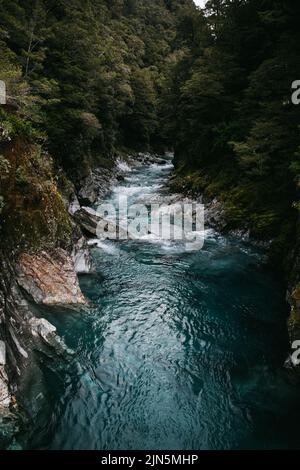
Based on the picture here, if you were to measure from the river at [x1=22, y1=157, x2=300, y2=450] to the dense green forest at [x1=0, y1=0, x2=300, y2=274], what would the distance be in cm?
380

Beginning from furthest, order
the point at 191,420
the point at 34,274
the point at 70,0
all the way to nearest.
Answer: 1. the point at 70,0
2. the point at 34,274
3. the point at 191,420

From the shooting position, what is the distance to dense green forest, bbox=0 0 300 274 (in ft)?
43.0

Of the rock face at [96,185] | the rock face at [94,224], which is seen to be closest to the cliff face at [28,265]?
the rock face at [94,224]

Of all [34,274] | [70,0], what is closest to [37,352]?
[34,274]

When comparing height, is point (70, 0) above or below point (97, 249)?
above

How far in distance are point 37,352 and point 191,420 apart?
3850mm

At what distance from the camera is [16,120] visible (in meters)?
11.8

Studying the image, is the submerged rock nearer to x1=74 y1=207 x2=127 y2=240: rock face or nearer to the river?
the river

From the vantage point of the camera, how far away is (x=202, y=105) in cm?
2381

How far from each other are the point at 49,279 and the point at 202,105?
58.4ft

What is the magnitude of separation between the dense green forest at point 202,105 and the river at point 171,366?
3795 millimetres

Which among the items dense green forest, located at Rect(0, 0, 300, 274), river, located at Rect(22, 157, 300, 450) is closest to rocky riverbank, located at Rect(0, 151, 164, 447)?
river, located at Rect(22, 157, 300, 450)

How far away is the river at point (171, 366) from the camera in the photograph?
23.3ft
